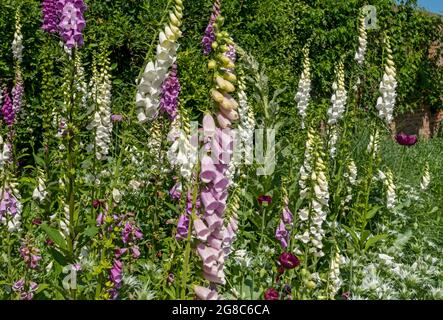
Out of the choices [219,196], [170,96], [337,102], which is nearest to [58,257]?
[219,196]

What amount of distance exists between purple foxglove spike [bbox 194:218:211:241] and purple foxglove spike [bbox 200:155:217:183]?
5.9 inches

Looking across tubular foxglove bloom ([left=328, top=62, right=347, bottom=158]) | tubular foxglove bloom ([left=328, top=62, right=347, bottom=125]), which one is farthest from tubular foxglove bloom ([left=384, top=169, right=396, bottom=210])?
tubular foxglove bloom ([left=328, top=62, right=347, bottom=125])

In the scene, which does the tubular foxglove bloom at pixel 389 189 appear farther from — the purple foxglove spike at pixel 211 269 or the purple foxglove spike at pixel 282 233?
the purple foxglove spike at pixel 211 269

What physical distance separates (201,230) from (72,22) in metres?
1.46

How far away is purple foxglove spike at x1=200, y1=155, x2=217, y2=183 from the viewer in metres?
1.95

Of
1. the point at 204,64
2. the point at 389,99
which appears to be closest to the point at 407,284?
the point at 389,99

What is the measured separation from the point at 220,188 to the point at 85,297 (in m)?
1.06

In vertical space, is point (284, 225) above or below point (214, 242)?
above

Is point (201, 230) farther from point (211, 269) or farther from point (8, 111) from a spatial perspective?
point (8, 111)

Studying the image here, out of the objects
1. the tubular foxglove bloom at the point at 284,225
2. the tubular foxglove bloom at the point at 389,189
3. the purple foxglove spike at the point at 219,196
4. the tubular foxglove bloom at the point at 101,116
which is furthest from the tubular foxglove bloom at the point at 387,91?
the purple foxglove spike at the point at 219,196

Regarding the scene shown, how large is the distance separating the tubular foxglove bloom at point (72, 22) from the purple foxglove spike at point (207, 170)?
4.18 feet

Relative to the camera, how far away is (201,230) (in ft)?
6.47

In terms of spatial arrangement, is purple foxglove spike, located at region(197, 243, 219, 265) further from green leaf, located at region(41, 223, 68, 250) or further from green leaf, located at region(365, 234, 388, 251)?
green leaf, located at region(365, 234, 388, 251)
